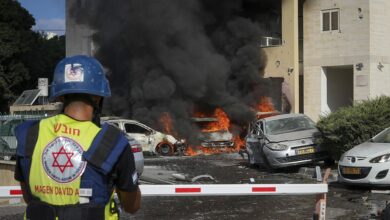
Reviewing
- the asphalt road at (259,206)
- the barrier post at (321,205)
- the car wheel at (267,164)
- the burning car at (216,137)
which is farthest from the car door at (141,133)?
the barrier post at (321,205)

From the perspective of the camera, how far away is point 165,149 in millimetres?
21016

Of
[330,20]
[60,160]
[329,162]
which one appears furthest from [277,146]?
[330,20]

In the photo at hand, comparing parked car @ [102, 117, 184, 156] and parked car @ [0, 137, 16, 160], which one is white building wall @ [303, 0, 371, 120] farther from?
parked car @ [0, 137, 16, 160]

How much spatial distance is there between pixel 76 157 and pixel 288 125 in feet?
42.5

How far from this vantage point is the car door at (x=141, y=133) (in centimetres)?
2047

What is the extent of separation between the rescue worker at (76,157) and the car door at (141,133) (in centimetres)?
1815

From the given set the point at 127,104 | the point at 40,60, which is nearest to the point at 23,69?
the point at 40,60

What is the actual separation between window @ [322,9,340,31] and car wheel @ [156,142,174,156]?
965 centimetres

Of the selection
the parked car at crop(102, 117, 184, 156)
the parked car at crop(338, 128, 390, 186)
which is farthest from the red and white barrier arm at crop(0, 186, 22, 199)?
the parked car at crop(102, 117, 184, 156)

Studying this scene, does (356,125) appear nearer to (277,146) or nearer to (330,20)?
(277,146)

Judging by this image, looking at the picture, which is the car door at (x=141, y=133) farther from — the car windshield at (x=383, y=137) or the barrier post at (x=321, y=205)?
the barrier post at (x=321, y=205)

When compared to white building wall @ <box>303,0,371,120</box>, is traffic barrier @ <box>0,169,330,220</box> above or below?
below

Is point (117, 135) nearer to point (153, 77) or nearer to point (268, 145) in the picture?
point (268, 145)

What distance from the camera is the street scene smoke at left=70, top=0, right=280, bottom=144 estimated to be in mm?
26406
